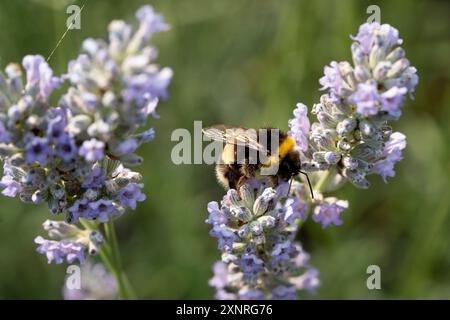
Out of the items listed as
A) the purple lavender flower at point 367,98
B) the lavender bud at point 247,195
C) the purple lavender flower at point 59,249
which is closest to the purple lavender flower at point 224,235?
the lavender bud at point 247,195

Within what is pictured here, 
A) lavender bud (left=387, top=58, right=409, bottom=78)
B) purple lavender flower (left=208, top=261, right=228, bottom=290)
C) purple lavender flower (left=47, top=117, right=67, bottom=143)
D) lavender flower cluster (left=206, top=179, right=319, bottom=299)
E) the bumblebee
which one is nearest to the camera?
Answer: purple lavender flower (left=47, top=117, right=67, bottom=143)

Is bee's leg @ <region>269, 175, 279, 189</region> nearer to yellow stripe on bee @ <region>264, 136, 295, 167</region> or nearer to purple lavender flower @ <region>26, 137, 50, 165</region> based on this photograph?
yellow stripe on bee @ <region>264, 136, 295, 167</region>

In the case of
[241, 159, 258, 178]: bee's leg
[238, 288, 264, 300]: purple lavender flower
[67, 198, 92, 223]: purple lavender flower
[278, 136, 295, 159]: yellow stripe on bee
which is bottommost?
[238, 288, 264, 300]: purple lavender flower

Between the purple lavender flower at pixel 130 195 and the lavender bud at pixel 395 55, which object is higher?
the lavender bud at pixel 395 55

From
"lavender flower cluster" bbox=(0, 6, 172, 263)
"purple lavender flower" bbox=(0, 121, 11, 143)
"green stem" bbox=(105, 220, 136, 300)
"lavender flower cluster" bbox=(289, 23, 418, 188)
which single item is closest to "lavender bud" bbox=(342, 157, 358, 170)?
"lavender flower cluster" bbox=(289, 23, 418, 188)

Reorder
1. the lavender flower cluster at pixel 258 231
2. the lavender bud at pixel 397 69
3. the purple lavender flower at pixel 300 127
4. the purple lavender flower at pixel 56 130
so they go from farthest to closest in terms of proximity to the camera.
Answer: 1. the purple lavender flower at pixel 300 127
2. the lavender flower cluster at pixel 258 231
3. the lavender bud at pixel 397 69
4. the purple lavender flower at pixel 56 130

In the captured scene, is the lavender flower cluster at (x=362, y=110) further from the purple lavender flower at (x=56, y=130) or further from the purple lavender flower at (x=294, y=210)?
the purple lavender flower at (x=56, y=130)

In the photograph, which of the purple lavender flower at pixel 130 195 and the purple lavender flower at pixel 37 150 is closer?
the purple lavender flower at pixel 37 150
